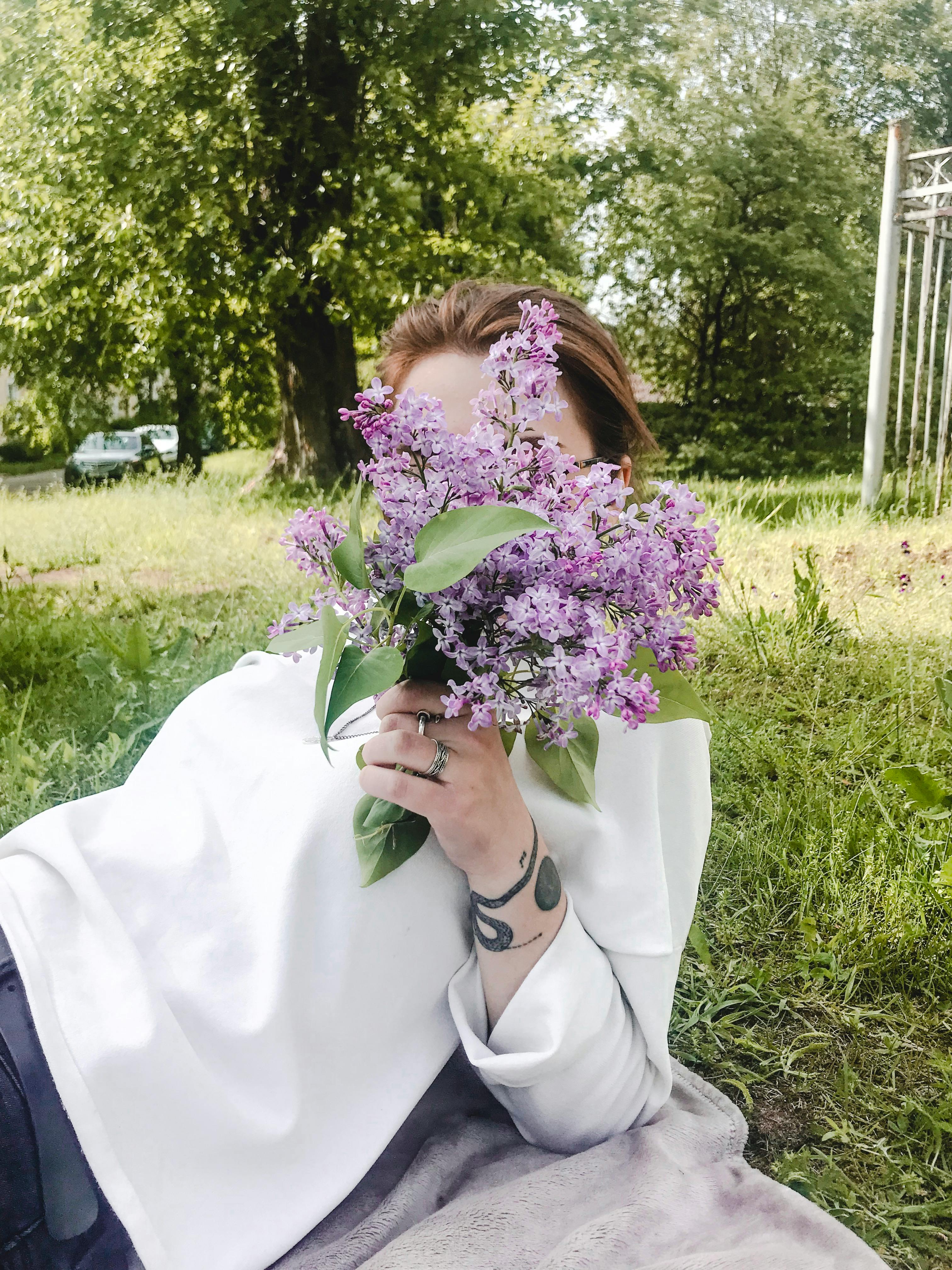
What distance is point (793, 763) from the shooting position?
2.05m

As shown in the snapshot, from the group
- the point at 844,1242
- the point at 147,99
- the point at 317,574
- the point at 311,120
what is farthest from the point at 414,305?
the point at 147,99

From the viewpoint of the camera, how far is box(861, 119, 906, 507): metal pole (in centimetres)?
304

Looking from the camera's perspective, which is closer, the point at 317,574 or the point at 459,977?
the point at 317,574

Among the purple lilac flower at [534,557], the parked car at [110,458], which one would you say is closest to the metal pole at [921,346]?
the purple lilac flower at [534,557]

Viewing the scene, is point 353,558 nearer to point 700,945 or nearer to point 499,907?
point 499,907

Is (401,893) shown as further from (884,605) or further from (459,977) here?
(884,605)

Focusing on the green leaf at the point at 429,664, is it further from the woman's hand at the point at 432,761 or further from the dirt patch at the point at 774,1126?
the dirt patch at the point at 774,1126

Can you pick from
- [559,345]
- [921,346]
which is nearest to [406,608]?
[559,345]

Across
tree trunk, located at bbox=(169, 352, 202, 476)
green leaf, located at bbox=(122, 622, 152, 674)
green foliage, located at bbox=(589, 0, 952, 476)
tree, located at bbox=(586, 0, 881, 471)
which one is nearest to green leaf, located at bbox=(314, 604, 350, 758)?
green leaf, located at bbox=(122, 622, 152, 674)

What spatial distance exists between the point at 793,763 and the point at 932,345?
1577 mm

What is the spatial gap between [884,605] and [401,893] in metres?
2.30

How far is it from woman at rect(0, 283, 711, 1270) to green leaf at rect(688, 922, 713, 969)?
57 centimetres

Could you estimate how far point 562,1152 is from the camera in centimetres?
98

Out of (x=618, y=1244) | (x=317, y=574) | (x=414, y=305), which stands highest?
(x=414, y=305)
